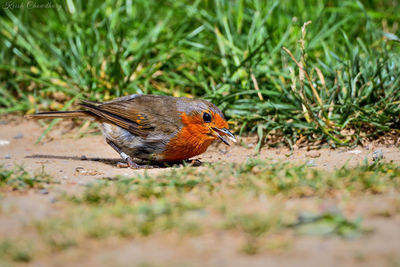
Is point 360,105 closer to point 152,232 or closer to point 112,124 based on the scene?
point 112,124

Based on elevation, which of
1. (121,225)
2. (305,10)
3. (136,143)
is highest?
(305,10)

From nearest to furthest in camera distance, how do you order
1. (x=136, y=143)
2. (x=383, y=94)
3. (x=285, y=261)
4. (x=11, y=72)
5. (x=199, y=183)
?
(x=285, y=261), (x=199, y=183), (x=136, y=143), (x=383, y=94), (x=11, y=72)

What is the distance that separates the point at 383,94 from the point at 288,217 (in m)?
3.18

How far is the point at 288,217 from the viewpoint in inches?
110

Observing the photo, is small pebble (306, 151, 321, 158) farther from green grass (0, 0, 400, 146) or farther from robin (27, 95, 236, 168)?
robin (27, 95, 236, 168)

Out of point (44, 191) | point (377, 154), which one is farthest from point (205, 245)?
point (377, 154)

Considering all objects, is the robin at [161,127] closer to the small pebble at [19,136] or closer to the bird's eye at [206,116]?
the bird's eye at [206,116]

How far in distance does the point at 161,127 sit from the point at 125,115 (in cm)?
47

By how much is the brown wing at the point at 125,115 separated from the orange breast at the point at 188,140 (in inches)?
12.2

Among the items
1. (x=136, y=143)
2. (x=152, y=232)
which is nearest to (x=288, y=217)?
(x=152, y=232)

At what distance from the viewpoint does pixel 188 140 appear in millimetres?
4676

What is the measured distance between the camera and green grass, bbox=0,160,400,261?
264 cm

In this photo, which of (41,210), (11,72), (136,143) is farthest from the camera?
(11,72)

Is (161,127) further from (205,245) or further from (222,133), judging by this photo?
(205,245)
